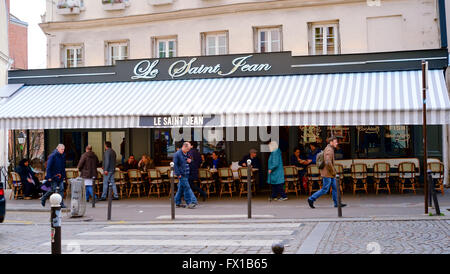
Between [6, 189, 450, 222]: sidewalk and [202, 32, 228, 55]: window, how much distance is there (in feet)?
19.1

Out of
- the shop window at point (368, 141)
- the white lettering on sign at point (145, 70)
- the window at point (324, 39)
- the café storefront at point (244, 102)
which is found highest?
the window at point (324, 39)

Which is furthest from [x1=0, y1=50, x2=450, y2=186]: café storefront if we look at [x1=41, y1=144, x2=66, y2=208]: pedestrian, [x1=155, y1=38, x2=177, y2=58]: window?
[x1=155, y1=38, x2=177, y2=58]: window

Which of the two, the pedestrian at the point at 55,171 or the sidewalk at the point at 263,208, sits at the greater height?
the pedestrian at the point at 55,171

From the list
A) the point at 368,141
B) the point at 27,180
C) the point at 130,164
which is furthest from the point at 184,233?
the point at 368,141

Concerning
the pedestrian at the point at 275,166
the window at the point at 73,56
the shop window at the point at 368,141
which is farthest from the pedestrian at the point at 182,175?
the window at the point at 73,56

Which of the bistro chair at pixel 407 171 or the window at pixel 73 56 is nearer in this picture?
the bistro chair at pixel 407 171

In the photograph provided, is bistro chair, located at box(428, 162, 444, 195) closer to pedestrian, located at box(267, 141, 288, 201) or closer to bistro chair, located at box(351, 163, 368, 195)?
bistro chair, located at box(351, 163, 368, 195)

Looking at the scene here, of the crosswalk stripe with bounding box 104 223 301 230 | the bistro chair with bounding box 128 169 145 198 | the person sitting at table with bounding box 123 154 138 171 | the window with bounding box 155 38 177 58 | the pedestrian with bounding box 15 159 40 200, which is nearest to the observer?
the crosswalk stripe with bounding box 104 223 301 230

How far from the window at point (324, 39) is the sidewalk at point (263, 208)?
5241mm

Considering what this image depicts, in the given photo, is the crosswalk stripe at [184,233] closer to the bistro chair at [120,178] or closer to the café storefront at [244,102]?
the café storefront at [244,102]

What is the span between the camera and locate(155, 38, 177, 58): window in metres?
18.9

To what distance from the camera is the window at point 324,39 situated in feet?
56.5
